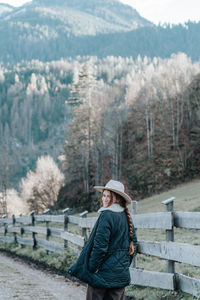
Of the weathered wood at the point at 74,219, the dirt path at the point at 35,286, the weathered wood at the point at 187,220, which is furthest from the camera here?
the weathered wood at the point at 74,219

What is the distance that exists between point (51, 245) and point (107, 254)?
24.9ft

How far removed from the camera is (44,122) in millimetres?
164750

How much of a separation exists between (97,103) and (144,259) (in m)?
41.9

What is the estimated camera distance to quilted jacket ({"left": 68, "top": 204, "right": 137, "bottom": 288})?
183 inches

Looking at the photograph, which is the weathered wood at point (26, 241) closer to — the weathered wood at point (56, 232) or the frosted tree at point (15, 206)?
the weathered wood at point (56, 232)

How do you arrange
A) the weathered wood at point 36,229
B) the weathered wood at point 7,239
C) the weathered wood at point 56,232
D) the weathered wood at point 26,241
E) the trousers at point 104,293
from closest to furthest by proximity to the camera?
the trousers at point 104,293 < the weathered wood at point 56,232 < the weathered wood at point 36,229 < the weathered wood at point 26,241 < the weathered wood at point 7,239

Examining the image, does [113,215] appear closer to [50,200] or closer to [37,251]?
[37,251]

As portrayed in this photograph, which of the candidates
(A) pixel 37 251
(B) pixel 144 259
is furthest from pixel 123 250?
(A) pixel 37 251

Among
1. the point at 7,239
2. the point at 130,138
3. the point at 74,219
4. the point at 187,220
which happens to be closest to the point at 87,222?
the point at 74,219

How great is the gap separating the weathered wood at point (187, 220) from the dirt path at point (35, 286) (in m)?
2.68

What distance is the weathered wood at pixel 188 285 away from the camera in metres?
5.59

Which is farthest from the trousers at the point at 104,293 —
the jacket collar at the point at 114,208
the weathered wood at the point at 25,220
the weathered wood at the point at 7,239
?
the weathered wood at the point at 7,239

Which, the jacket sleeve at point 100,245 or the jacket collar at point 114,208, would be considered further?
the jacket collar at point 114,208

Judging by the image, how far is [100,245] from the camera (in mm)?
4609
